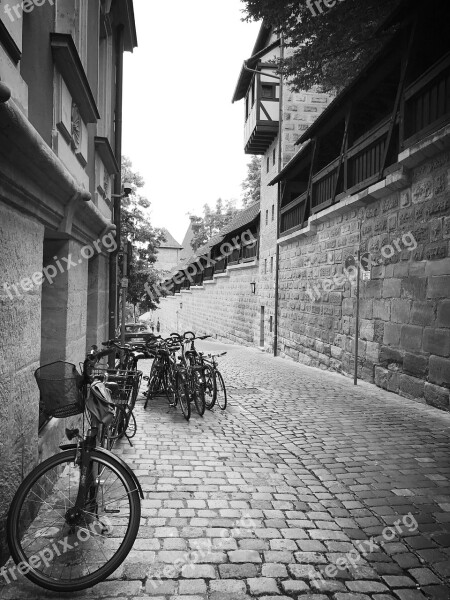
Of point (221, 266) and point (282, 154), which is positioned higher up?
point (282, 154)

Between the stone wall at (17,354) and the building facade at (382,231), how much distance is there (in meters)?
5.38

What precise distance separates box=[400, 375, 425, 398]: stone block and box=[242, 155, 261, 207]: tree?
97.1 feet

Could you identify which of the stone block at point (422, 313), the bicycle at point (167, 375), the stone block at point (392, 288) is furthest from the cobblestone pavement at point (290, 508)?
the stone block at point (392, 288)

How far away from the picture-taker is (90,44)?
6195 mm

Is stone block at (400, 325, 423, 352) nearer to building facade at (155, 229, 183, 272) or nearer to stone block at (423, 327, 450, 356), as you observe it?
stone block at (423, 327, 450, 356)

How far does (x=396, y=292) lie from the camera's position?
8.20 metres

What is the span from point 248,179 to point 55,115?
34.2 meters

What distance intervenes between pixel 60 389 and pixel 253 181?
35.7 m

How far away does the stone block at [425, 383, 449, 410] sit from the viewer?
661cm

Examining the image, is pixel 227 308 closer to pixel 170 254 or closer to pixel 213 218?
pixel 213 218

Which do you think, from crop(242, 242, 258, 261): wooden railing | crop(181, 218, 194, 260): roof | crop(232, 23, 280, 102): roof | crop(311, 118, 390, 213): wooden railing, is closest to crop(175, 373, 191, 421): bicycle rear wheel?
crop(311, 118, 390, 213): wooden railing

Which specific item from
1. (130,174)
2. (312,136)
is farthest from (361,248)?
(130,174)

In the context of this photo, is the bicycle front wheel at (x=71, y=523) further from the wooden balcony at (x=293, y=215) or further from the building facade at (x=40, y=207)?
the wooden balcony at (x=293, y=215)

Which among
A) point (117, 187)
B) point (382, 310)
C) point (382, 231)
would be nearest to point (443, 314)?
point (382, 310)
